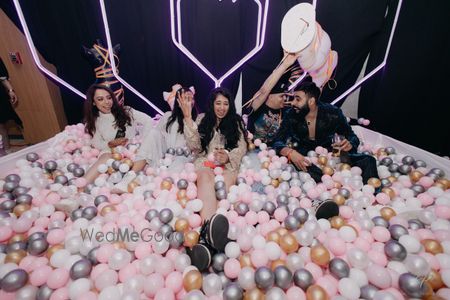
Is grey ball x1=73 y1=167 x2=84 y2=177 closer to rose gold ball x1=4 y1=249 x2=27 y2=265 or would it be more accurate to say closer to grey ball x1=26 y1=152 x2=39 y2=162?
grey ball x1=26 y1=152 x2=39 y2=162

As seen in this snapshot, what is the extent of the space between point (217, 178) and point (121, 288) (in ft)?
3.19

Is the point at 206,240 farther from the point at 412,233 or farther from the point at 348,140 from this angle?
the point at 348,140

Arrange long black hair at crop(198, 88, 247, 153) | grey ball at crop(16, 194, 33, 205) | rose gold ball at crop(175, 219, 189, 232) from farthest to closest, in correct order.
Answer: long black hair at crop(198, 88, 247, 153)
grey ball at crop(16, 194, 33, 205)
rose gold ball at crop(175, 219, 189, 232)

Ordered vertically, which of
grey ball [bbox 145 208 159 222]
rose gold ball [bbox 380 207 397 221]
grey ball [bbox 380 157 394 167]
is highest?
grey ball [bbox 145 208 159 222]

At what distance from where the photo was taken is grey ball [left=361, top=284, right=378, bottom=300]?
851 mm

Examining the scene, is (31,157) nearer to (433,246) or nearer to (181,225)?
(181,225)

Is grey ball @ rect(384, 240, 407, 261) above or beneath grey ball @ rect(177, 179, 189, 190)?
above

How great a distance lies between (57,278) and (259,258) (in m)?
0.84

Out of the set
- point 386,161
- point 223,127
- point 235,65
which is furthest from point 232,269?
point 235,65

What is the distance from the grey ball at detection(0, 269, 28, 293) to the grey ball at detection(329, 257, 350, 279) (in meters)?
1.28

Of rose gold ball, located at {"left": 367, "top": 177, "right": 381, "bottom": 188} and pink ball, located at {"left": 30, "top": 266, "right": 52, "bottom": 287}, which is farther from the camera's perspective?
rose gold ball, located at {"left": 367, "top": 177, "right": 381, "bottom": 188}

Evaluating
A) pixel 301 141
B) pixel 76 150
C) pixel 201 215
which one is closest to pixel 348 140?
pixel 301 141

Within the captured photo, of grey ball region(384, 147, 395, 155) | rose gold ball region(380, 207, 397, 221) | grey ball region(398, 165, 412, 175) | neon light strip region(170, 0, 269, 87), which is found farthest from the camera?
neon light strip region(170, 0, 269, 87)

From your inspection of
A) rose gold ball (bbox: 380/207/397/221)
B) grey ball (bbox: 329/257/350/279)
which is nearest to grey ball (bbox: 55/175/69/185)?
grey ball (bbox: 329/257/350/279)
